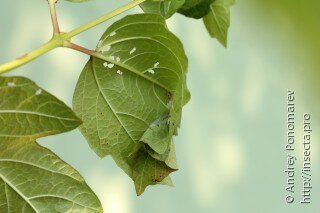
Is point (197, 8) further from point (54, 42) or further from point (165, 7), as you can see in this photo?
point (54, 42)

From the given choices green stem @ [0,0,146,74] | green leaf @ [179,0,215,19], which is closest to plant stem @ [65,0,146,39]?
green stem @ [0,0,146,74]

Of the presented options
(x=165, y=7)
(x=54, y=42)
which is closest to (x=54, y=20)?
(x=54, y=42)

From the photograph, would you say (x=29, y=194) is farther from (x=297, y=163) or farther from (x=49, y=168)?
(x=297, y=163)

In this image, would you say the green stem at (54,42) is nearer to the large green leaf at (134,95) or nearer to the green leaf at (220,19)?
the large green leaf at (134,95)

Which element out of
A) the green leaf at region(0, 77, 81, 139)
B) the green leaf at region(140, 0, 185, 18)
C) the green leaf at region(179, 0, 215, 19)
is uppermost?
the green leaf at region(179, 0, 215, 19)

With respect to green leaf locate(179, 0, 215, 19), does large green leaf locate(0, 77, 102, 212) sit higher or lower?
lower

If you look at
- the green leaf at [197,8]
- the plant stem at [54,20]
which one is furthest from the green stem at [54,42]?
the green leaf at [197,8]

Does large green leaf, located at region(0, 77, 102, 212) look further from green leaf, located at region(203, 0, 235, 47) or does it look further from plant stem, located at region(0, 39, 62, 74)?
green leaf, located at region(203, 0, 235, 47)
